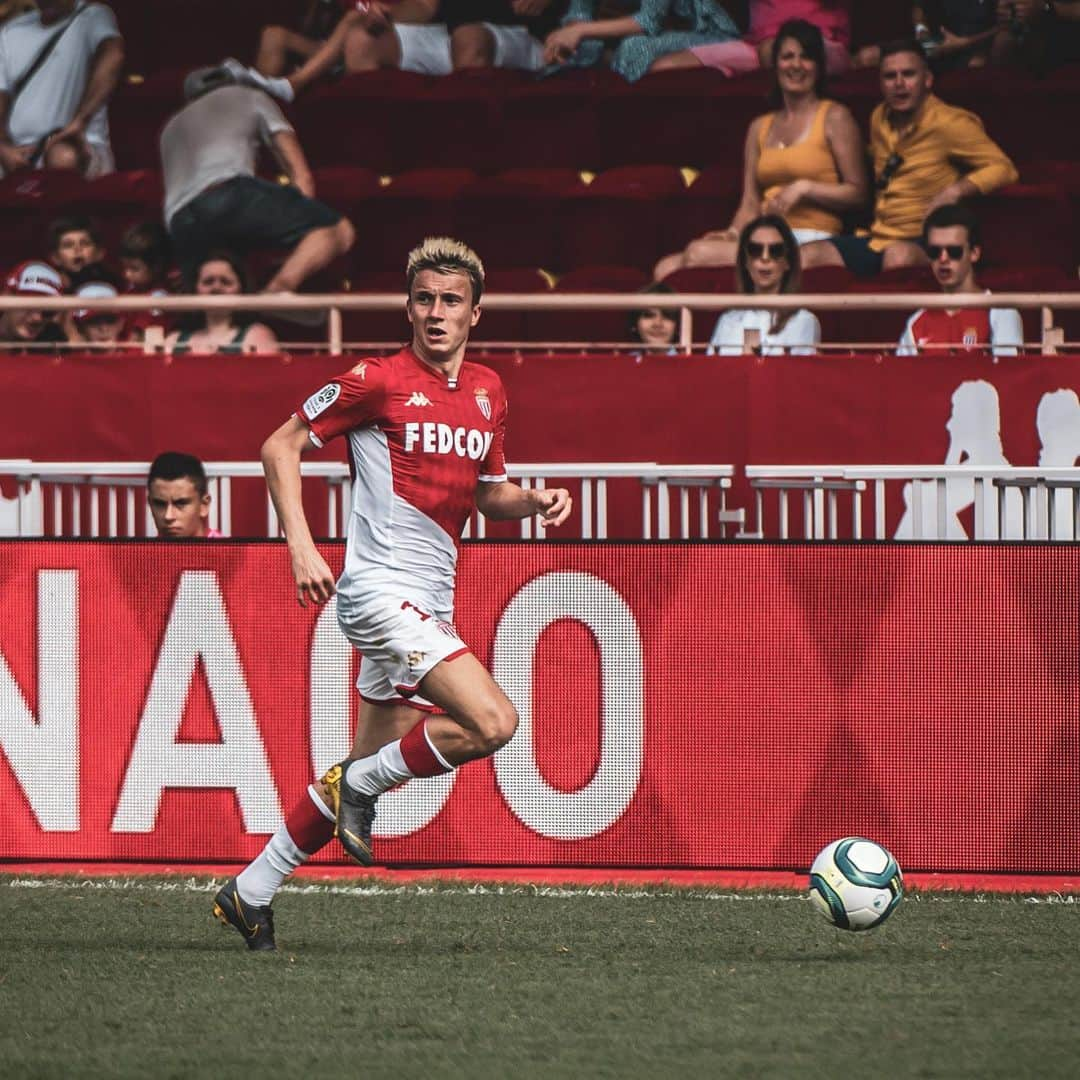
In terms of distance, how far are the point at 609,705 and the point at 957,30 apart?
23.3 feet

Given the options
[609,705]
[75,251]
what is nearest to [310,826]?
[609,705]

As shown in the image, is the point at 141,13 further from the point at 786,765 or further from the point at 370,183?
the point at 786,765

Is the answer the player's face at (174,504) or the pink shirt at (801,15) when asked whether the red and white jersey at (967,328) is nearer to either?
the player's face at (174,504)

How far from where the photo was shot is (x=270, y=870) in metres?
6.55

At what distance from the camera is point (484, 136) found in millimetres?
Answer: 13695

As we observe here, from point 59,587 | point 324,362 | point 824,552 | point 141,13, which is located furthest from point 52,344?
point 141,13

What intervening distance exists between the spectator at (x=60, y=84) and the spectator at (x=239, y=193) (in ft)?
6.55

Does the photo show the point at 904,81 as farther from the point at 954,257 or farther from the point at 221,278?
the point at 221,278

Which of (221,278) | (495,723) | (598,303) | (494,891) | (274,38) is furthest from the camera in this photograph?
(274,38)

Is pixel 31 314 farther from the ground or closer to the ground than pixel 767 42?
closer to the ground

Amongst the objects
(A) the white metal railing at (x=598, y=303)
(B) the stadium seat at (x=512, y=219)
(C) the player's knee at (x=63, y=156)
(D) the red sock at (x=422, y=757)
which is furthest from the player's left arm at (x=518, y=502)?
(C) the player's knee at (x=63, y=156)

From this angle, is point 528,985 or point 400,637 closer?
point 528,985

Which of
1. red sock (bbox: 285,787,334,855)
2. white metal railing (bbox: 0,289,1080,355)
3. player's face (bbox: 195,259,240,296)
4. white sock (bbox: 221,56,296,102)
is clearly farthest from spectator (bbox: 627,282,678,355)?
red sock (bbox: 285,787,334,855)

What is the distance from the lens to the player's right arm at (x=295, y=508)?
616 cm
